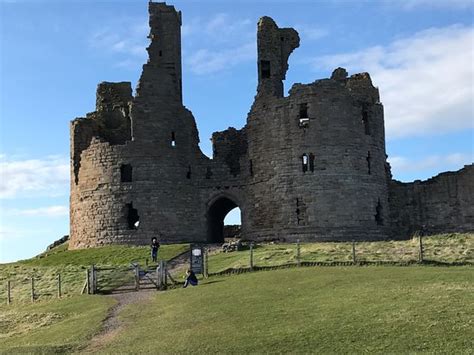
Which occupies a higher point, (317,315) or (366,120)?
(366,120)

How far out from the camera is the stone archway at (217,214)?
5312 cm

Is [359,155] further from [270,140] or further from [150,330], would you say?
[150,330]

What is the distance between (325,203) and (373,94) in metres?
9.03

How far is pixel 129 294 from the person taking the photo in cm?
3350

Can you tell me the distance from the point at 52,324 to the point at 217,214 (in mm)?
28332

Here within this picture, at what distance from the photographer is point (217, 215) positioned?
184 feet

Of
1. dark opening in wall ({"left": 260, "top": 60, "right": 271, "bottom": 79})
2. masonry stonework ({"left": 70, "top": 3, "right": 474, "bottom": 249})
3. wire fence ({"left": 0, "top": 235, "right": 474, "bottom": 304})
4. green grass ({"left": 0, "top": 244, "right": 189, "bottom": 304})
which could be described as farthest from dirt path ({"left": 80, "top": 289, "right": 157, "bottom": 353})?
dark opening in wall ({"left": 260, "top": 60, "right": 271, "bottom": 79})

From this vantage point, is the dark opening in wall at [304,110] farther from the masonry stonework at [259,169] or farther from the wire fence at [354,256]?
the wire fence at [354,256]

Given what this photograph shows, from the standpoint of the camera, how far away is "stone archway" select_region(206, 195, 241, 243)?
5312 centimetres

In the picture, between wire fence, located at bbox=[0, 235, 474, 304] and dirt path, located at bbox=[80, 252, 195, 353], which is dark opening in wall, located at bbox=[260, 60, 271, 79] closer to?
wire fence, located at bbox=[0, 235, 474, 304]

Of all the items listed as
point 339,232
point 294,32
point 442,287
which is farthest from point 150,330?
point 294,32

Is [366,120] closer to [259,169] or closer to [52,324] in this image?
[259,169]

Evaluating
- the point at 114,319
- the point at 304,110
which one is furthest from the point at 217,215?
the point at 114,319

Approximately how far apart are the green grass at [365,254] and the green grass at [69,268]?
4.90 m
